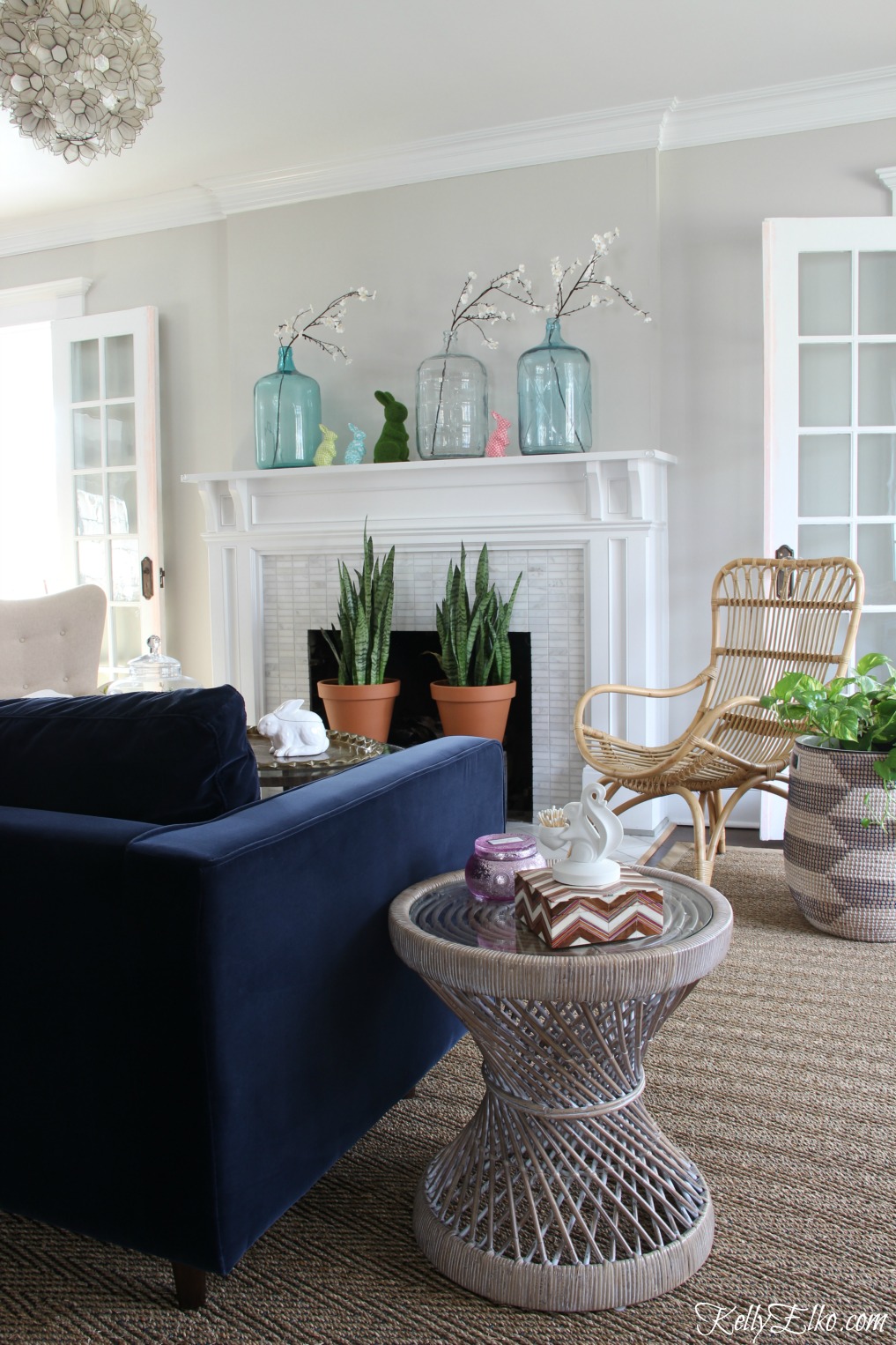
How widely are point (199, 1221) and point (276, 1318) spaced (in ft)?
0.70

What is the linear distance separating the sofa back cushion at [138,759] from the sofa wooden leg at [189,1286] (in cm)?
56

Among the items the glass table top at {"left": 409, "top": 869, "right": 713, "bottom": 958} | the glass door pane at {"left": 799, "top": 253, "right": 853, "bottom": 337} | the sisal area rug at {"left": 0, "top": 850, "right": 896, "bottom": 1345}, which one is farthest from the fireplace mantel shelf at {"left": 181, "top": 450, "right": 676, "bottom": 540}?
the glass table top at {"left": 409, "top": 869, "right": 713, "bottom": 958}

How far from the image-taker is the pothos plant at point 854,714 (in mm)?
2602

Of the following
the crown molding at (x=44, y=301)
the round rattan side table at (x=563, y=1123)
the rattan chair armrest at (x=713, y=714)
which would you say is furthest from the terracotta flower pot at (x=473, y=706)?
the crown molding at (x=44, y=301)

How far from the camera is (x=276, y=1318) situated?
1.34 m

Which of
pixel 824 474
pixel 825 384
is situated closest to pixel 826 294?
pixel 825 384

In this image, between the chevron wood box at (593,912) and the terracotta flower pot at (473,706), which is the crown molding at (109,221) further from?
the chevron wood box at (593,912)

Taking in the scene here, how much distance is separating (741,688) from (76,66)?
258 cm

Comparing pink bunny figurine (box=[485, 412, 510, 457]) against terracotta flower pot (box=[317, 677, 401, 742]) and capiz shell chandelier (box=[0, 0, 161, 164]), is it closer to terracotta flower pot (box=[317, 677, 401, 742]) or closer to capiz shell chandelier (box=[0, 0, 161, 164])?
terracotta flower pot (box=[317, 677, 401, 742])

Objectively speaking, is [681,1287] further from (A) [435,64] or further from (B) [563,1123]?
(A) [435,64]

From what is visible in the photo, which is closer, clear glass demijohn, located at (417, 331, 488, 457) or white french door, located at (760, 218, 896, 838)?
white french door, located at (760, 218, 896, 838)

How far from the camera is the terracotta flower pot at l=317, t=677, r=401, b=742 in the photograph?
3.87 meters

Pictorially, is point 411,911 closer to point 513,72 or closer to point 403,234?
point 513,72

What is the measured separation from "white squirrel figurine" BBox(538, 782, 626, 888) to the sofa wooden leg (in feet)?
2.22
